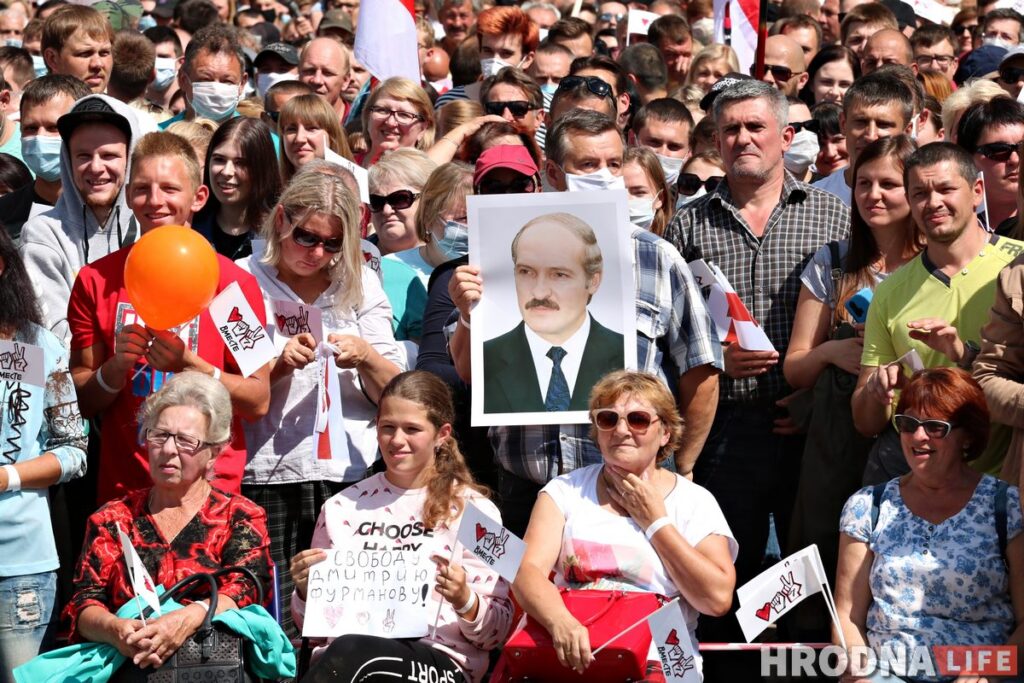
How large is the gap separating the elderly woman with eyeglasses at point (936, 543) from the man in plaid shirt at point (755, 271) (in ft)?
2.91

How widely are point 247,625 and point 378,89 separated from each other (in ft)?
13.8

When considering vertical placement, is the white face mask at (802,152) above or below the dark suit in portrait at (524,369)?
above

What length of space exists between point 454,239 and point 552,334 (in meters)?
1.04

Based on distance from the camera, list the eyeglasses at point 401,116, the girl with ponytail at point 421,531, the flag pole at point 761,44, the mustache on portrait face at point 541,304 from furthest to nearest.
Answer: the flag pole at point 761,44
the eyeglasses at point 401,116
the mustache on portrait face at point 541,304
the girl with ponytail at point 421,531

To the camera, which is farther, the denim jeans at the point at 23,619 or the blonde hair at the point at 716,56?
the blonde hair at the point at 716,56

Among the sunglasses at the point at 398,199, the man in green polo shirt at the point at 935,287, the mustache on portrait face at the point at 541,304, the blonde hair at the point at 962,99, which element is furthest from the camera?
the blonde hair at the point at 962,99

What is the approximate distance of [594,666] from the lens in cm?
495

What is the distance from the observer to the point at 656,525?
17.0 feet

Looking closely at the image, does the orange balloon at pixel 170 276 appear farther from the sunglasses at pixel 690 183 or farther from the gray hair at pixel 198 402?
the sunglasses at pixel 690 183

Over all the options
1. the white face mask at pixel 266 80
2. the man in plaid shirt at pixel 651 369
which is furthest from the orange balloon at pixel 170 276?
the white face mask at pixel 266 80

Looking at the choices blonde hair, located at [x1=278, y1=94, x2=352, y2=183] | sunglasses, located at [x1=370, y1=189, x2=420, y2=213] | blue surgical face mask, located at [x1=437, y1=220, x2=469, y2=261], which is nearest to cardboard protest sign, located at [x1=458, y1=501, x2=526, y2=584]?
blue surgical face mask, located at [x1=437, y1=220, x2=469, y2=261]

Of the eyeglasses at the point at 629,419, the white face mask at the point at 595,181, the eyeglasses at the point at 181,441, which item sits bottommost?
the eyeglasses at the point at 181,441

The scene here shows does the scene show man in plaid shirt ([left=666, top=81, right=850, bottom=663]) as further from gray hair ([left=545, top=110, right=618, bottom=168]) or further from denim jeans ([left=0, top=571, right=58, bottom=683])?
denim jeans ([left=0, top=571, right=58, bottom=683])

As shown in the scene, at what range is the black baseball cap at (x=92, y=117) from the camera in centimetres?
639
